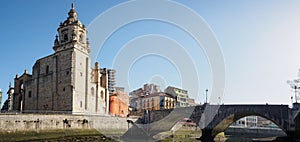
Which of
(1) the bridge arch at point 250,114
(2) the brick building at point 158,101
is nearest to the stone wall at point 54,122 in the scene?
(1) the bridge arch at point 250,114

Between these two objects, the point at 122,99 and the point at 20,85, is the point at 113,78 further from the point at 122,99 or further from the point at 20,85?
the point at 20,85

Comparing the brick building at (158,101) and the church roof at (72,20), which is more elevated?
the church roof at (72,20)

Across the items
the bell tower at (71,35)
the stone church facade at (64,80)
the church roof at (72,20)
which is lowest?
the stone church facade at (64,80)

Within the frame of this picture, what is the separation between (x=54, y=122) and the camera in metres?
33.2

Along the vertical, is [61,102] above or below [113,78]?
below

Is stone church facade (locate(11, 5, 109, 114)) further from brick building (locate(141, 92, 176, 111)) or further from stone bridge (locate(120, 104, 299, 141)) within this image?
brick building (locate(141, 92, 176, 111))

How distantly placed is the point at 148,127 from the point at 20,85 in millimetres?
24816

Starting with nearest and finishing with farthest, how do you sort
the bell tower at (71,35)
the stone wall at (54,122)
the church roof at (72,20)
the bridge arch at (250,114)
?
→ the stone wall at (54,122)
the bridge arch at (250,114)
the bell tower at (71,35)
the church roof at (72,20)

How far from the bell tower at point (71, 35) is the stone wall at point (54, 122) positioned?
1292cm

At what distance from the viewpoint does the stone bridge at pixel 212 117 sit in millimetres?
38362

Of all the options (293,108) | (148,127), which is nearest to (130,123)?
(148,127)

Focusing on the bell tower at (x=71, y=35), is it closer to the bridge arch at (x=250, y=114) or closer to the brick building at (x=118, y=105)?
the brick building at (x=118, y=105)

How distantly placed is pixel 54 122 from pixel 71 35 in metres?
18.2

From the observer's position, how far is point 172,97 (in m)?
90.3
